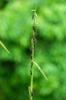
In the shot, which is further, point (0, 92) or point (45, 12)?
point (0, 92)

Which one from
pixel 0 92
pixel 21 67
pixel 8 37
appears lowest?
pixel 0 92

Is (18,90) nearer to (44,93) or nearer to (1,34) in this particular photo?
(44,93)

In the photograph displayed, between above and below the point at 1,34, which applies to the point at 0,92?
below

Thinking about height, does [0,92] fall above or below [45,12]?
below

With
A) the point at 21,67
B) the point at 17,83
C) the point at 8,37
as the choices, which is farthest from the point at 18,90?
the point at 8,37

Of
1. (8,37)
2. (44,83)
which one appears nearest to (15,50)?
(8,37)

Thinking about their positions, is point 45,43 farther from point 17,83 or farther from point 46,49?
point 17,83
